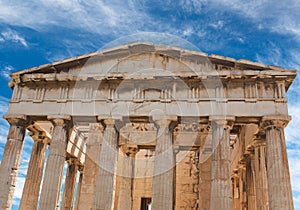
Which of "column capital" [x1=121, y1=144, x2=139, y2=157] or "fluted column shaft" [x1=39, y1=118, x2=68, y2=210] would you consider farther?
"column capital" [x1=121, y1=144, x2=139, y2=157]

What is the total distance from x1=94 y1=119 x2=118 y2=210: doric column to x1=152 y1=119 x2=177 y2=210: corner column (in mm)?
2046

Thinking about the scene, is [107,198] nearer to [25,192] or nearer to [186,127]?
[25,192]

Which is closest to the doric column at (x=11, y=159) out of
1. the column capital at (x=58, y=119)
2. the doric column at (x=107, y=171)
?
the column capital at (x=58, y=119)

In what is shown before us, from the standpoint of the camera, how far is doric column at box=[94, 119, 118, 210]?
15.8 metres

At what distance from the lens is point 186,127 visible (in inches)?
854

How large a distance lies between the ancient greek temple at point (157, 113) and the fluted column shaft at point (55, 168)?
47 mm

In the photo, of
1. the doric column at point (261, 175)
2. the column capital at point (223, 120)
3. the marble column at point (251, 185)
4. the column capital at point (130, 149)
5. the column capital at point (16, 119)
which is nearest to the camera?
the column capital at point (223, 120)

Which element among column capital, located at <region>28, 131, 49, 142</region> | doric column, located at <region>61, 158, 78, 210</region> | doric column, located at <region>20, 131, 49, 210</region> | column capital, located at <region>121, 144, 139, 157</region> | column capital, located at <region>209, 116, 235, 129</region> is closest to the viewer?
column capital, located at <region>209, 116, 235, 129</region>

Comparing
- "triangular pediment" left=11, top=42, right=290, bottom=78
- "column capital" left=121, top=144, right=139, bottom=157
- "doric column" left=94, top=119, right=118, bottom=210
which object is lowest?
"doric column" left=94, top=119, right=118, bottom=210

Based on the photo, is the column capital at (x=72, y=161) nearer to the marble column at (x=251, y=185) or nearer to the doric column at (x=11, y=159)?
the doric column at (x=11, y=159)

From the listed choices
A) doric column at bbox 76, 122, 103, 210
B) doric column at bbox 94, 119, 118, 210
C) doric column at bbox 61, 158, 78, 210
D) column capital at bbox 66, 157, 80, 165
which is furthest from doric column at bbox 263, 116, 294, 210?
doric column at bbox 61, 158, 78, 210

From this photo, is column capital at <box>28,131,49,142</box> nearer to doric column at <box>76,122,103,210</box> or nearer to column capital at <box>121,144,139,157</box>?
doric column at <box>76,122,103,210</box>

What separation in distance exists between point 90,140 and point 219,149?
924 centimetres

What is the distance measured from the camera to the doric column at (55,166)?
1614cm
